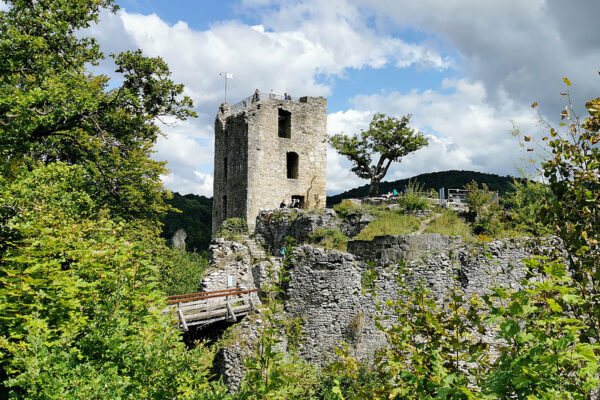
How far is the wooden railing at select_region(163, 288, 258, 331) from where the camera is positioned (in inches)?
502

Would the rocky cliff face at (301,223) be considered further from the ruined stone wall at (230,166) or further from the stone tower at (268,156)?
the ruined stone wall at (230,166)

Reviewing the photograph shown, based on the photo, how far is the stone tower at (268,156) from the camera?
21516mm

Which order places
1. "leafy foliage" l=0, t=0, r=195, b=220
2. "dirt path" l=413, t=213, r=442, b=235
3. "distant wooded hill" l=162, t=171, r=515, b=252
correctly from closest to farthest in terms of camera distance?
1. "leafy foliage" l=0, t=0, r=195, b=220
2. "dirt path" l=413, t=213, r=442, b=235
3. "distant wooded hill" l=162, t=171, r=515, b=252

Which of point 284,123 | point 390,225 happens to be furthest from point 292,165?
point 390,225

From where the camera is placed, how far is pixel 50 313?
191 inches

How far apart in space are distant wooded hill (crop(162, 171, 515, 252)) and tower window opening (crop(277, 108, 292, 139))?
16.2 metres

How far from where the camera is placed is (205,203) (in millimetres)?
55562

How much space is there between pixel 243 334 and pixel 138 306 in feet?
28.3

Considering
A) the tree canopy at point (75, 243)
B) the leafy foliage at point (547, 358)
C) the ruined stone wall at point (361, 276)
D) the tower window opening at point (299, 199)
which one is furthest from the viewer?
the tower window opening at point (299, 199)

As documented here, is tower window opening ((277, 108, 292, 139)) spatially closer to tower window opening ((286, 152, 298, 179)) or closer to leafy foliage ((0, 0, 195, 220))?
tower window opening ((286, 152, 298, 179))

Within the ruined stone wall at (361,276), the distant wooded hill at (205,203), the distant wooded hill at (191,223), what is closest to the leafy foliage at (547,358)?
the ruined stone wall at (361,276)

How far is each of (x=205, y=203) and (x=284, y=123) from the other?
113 feet

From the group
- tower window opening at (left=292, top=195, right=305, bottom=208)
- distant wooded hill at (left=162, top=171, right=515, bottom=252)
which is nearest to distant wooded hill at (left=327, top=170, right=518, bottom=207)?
distant wooded hill at (left=162, top=171, right=515, bottom=252)

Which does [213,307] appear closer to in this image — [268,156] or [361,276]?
[361,276]
